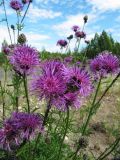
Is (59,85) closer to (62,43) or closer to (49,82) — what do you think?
(49,82)

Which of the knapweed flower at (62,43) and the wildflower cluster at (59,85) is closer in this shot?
the wildflower cluster at (59,85)

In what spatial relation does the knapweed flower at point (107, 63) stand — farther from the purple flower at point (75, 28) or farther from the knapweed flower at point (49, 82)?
the purple flower at point (75, 28)

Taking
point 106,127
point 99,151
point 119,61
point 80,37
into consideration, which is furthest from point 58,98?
point 80,37

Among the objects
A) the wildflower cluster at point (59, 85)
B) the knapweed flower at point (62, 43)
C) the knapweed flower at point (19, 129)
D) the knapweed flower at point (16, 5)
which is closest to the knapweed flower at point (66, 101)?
the wildflower cluster at point (59, 85)

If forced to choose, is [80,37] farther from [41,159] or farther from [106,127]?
[41,159]

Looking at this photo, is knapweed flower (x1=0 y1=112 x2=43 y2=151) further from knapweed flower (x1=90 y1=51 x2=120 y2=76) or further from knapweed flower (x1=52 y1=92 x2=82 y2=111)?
knapweed flower (x1=90 y1=51 x2=120 y2=76)

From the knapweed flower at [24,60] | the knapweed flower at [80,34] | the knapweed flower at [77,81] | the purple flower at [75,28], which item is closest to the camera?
the knapweed flower at [77,81]
